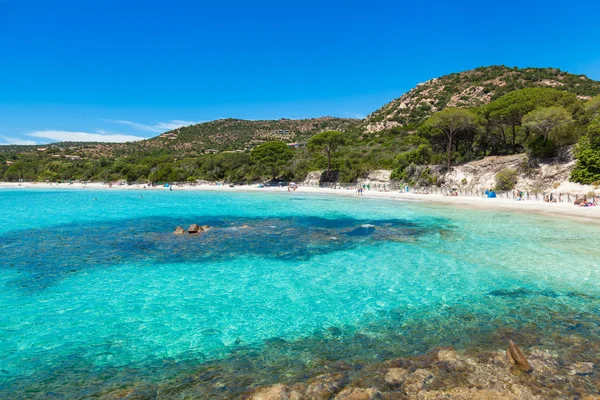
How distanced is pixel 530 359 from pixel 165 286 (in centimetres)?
924

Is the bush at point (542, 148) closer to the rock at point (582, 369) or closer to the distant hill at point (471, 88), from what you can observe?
the rock at point (582, 369)

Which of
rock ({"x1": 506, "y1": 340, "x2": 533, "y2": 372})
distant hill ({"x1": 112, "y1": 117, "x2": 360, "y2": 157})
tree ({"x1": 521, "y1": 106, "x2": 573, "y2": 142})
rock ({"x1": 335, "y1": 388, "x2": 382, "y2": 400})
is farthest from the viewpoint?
distant hill ({"x1": 112, "y1": 117, "x2": 360, "y2": 157})

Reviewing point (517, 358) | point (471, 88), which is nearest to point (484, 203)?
point (517, 358)

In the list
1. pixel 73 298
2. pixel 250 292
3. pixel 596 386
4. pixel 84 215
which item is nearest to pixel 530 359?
pixel 596 386

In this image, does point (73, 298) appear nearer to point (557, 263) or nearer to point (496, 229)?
point (557, 263)

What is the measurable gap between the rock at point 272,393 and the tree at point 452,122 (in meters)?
41.7

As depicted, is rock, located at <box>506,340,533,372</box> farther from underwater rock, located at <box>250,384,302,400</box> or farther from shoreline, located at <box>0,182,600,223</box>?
shoreline, located at <box>0,182,600,223</box>

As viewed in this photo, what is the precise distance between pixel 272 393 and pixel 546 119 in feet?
128

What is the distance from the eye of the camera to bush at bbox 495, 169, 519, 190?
35.1 meters

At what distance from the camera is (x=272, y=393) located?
5141 millimetres

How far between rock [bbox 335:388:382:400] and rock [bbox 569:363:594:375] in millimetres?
3365

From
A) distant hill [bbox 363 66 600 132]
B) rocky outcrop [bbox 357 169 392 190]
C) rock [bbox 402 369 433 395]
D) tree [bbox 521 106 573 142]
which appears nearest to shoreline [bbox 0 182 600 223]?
rocky outcrop [bbox 357 169 392 190]

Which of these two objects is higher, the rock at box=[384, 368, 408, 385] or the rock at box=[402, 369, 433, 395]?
the rock at box=[402, 369, 433, 395]

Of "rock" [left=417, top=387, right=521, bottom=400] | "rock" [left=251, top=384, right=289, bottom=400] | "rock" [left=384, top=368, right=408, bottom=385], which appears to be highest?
"rock" [left=417, top=387, right=521, bottom=400]
